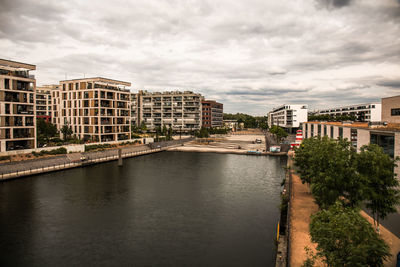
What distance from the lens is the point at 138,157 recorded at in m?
85.4

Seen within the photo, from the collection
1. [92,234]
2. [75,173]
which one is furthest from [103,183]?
[92,234]

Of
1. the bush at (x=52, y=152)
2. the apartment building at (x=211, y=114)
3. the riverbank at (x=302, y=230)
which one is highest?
the apartment building at (x=211, y=114)

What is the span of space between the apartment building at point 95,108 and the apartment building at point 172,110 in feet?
176

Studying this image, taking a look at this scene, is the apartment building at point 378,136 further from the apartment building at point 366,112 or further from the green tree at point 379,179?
the apartment building at point 366,112

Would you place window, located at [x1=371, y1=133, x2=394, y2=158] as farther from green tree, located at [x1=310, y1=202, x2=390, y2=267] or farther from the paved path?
the paved path

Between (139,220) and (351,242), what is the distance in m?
25.4

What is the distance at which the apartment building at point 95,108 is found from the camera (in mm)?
88938

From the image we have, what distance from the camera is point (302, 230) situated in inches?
1001

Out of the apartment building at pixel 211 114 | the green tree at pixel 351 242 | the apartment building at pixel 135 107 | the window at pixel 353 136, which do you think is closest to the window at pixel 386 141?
the window at pixel 353 136

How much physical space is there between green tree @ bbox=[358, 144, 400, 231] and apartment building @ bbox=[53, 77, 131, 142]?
8266 centimetres

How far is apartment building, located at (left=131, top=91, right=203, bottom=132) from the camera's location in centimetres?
15250

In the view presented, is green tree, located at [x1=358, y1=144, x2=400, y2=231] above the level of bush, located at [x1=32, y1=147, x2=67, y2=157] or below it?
above

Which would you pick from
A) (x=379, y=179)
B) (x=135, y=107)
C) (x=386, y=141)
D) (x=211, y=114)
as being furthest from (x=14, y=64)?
(x=211, y=114)

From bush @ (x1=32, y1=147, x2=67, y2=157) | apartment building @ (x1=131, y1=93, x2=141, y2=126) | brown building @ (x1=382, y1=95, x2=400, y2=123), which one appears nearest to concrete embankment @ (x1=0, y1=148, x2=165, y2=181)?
bush @ (x1=32, y1=147, x2=67, y2=157)
